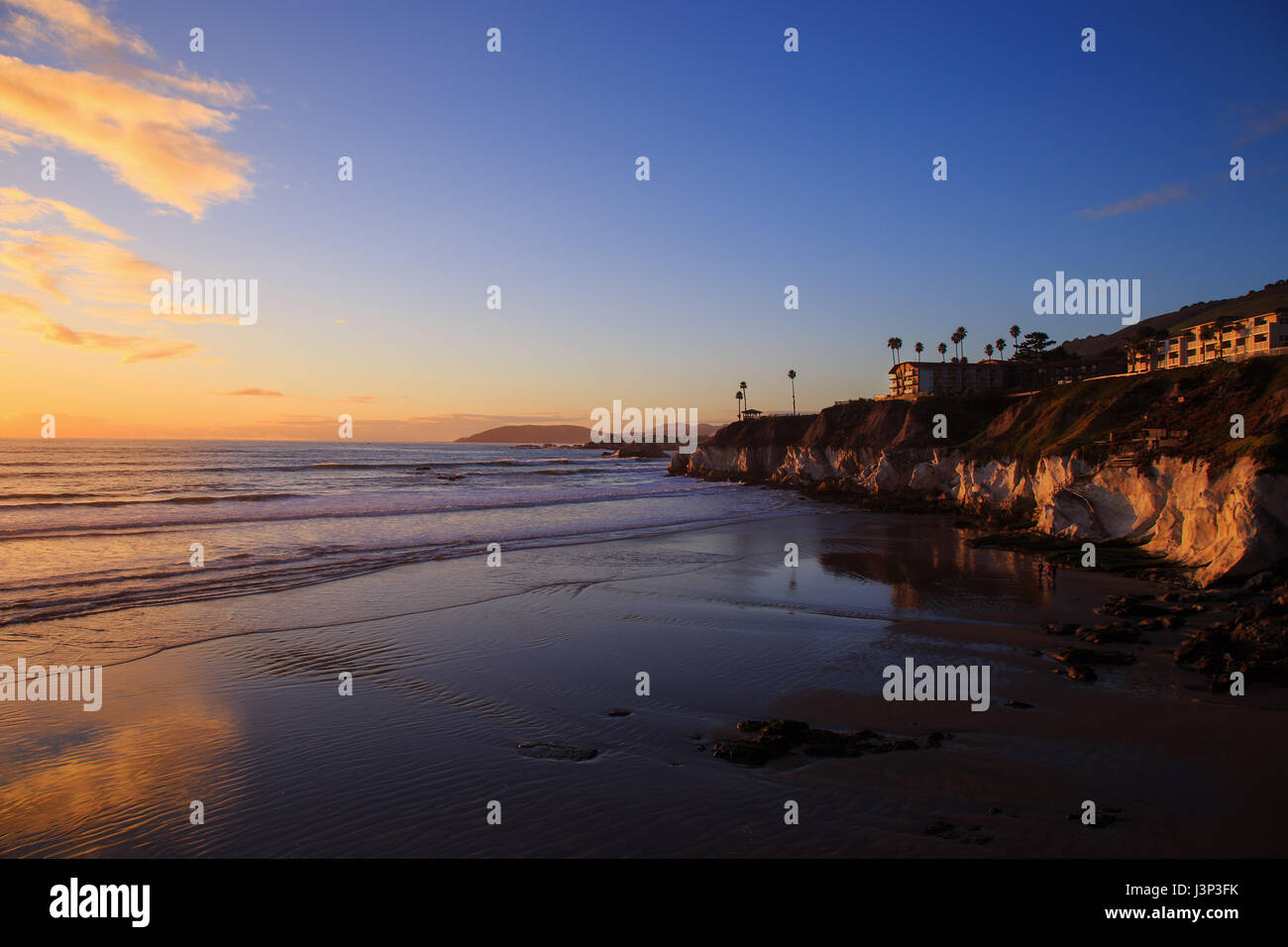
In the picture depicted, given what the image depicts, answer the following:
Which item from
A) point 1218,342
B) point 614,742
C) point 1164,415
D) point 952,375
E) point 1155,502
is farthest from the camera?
point 952,375

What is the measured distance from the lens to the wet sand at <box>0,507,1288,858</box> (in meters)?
7.11

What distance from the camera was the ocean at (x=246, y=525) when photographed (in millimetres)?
20672

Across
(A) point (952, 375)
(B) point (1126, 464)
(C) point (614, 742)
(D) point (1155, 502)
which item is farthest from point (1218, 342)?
(C) point (614, 742)

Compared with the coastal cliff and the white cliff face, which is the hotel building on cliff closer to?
the coastal cliff

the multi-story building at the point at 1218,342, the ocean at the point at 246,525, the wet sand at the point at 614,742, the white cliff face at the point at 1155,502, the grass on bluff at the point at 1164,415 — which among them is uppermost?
the multi-story building at the point at 1218,342

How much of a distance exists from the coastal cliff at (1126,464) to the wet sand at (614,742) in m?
5.09

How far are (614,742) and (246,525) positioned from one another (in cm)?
3425

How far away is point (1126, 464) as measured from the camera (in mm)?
24547

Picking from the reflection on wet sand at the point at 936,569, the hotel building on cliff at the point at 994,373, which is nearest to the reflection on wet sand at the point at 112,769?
the reflection on wet sand at the point at 936,569

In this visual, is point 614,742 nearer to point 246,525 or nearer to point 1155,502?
point 1155,502

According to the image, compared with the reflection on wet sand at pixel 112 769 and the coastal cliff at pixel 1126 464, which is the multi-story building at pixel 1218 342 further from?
the reflection on wet sand at pixel 112 769

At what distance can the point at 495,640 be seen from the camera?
50.3ft

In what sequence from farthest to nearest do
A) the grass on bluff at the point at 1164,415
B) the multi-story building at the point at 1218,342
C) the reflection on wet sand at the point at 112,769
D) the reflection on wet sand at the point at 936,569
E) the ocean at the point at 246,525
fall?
the multi-story building at the point at 1218,342
the ocean at the point at 246,525
the grass on bluff at the point at 1164,415
the reflection on wet sand at the point at 936,569
the reflection on wet sand at the point at 112,769
